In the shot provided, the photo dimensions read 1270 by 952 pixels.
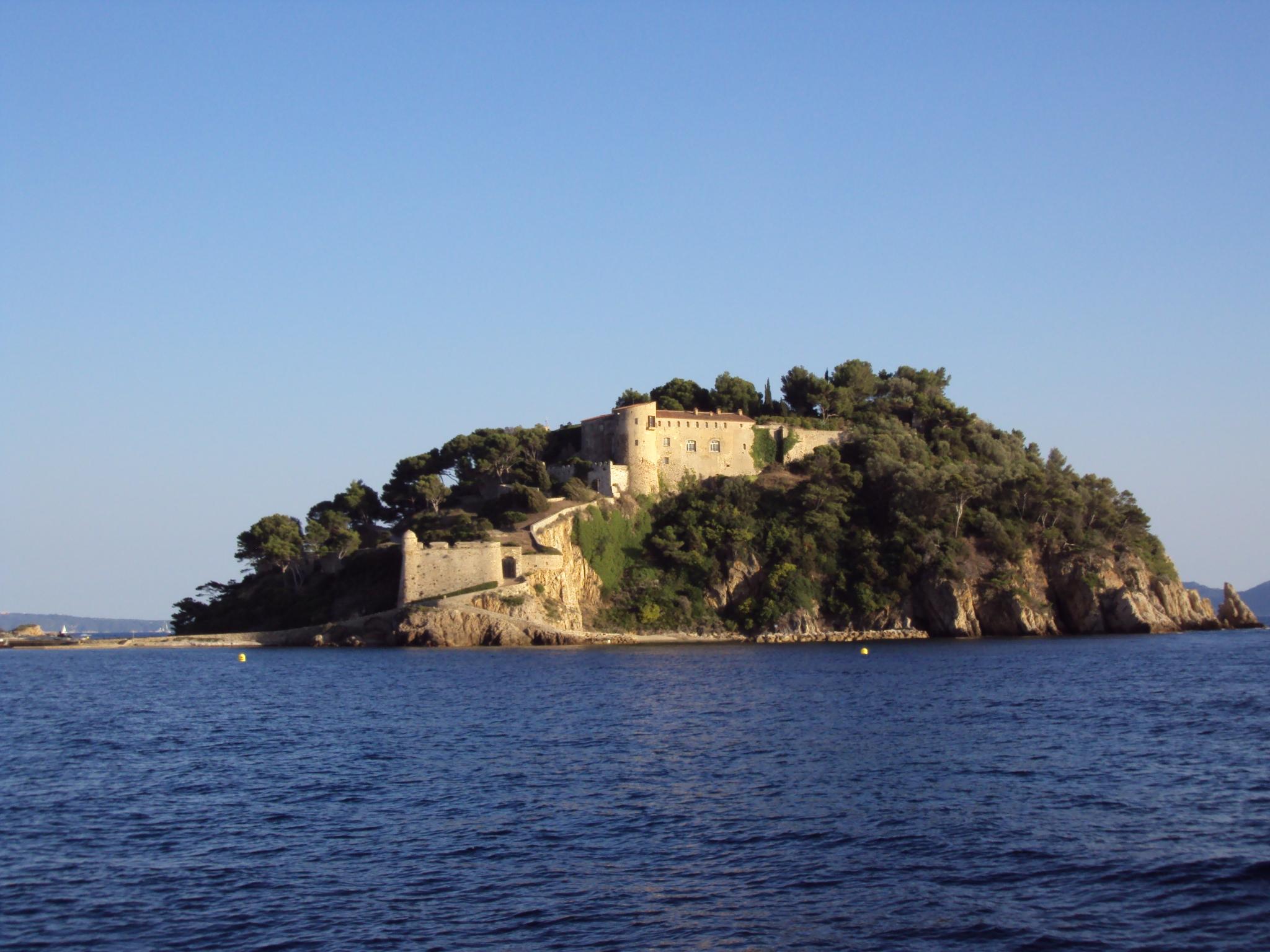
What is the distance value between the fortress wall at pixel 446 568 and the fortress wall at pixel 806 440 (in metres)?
25.0

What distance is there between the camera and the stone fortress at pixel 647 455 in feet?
222

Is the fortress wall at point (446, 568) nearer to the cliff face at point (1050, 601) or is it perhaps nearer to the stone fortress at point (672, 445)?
the stone fortress at point (672, 445)

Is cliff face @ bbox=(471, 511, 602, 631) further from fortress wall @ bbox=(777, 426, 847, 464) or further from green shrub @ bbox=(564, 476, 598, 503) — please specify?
fortress wall @ bbox=(777, 426, 847, 464)

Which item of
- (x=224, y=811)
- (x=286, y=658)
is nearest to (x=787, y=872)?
(x=224, y=811)

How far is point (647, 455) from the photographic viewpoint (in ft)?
258

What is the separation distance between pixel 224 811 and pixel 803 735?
14.1 m

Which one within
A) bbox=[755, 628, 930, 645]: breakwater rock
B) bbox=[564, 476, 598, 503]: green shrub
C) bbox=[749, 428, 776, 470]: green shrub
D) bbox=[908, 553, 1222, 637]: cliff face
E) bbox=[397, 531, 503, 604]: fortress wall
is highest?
bbox=[749, 428, 776, 470]: green shrub

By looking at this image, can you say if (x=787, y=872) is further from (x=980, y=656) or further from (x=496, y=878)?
(x=980, y=656)

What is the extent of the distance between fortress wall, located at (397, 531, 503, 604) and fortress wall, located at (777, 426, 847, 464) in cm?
2500

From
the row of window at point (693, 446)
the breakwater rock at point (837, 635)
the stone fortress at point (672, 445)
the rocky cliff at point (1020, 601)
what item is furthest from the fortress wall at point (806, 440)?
the breakwater rock at point (837, 635)

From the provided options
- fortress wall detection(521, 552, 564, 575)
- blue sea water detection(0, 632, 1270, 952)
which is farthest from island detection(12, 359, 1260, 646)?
blue sea water detection(0, 632, 1270, 952)

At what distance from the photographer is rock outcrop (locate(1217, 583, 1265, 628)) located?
85.9 metres

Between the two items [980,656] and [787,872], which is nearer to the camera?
[787,872]

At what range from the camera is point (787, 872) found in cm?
1730
